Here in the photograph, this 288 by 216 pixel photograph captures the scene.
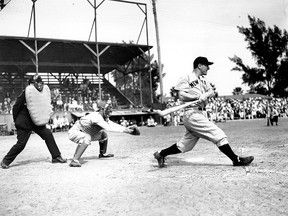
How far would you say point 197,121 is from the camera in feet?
15.6

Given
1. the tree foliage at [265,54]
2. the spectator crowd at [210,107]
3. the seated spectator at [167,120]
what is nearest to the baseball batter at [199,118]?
the spectator crowd at [210,107]

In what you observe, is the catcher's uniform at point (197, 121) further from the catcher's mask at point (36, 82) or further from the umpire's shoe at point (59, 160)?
the catcher's mask at point (36, 82)

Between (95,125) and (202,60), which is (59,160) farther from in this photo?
(202,60)

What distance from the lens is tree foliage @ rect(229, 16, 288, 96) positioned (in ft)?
85.6

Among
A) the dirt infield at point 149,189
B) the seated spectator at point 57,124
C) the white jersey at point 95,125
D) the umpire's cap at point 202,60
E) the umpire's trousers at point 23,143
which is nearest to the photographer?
the dirt infield at point 149,189

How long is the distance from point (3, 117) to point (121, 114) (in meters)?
7.79

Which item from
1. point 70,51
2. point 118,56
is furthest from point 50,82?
point 118,56

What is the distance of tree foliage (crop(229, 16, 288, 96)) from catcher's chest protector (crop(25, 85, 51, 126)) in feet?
75.8

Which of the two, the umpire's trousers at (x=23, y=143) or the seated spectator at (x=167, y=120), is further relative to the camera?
the seated spectator at (x=167, y=120)

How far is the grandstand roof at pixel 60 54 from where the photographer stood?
21.5 meters

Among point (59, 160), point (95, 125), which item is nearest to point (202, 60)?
point (95, 125)

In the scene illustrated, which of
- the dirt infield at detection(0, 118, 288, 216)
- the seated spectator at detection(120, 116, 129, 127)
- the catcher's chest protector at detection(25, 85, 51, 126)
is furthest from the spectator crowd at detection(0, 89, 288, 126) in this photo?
the dirt infield at detection(0, 118, 288, 216)

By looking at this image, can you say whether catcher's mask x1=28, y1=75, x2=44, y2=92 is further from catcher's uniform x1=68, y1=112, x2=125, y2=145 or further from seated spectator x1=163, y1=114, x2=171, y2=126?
seated spectator x1=163, y1=114, x2=171, y2=126

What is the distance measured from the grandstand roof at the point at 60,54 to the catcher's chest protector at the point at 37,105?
1544cm
